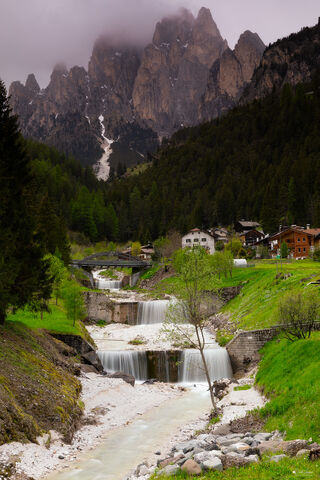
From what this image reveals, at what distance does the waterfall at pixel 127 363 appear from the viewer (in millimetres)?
39406

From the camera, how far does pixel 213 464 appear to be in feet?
38.7

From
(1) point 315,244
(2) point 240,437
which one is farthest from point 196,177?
(2) point 240,437

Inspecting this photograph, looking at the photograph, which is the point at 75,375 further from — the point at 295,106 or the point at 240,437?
the point at 295,106

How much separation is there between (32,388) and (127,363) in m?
19.7

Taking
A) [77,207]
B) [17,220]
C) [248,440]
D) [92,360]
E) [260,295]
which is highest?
[77,207]

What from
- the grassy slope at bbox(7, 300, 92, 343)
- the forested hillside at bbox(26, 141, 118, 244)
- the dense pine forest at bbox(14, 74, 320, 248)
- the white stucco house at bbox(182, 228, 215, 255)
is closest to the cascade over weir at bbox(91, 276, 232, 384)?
Result: the grassy slope at bbox(7, 300, 92, 343)

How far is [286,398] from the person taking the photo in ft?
65.5

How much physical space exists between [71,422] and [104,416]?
4206 millimetres

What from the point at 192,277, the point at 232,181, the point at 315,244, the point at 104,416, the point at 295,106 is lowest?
the point at 104,416

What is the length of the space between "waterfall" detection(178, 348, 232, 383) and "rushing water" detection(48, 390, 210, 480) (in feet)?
20.9

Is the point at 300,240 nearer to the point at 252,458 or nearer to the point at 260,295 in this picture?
the point at 260,295

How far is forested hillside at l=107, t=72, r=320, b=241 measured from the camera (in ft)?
378

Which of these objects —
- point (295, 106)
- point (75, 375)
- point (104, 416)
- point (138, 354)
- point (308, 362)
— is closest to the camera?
point (308, 362)

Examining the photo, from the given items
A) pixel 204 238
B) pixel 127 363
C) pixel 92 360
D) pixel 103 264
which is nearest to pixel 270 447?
pixel 92 360
